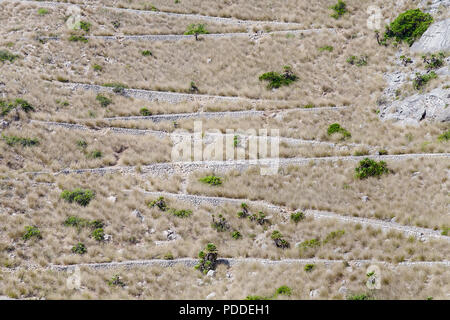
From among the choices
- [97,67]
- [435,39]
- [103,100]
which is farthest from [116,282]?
[435,39]

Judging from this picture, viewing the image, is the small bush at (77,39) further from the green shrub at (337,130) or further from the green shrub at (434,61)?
the green shrub at (434,61)

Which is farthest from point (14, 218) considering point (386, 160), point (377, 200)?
point (386, 160)

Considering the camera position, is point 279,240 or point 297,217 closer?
point 279,240

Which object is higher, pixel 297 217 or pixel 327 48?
pixel 327 48

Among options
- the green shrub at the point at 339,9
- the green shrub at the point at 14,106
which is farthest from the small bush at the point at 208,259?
the green shrub at the point at 339,9

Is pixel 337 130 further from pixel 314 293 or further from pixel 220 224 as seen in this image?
pixel 314 293

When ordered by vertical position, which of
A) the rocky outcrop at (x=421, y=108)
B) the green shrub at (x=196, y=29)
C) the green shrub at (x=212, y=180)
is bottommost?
the green shrub at (x=212, y=180)
